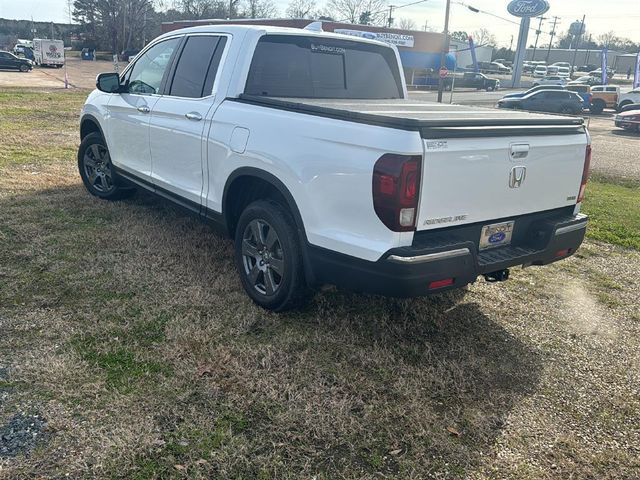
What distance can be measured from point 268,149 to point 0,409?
2.11 metres

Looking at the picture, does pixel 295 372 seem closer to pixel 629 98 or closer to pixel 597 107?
pixel 629 98

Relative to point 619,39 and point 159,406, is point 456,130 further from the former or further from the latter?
point 619,39

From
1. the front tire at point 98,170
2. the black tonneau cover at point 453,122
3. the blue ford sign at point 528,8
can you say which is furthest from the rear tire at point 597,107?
the black tonneau cover at point 453,122

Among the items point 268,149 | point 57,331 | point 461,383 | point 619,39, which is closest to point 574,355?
point 461,383

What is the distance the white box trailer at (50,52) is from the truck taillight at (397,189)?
46416 mm

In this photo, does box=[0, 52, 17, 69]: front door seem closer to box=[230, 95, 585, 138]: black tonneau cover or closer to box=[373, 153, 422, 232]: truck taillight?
box=[230, 95, 585, 138]: black tonneau cover

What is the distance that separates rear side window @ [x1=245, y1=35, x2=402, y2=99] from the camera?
14.3 feet

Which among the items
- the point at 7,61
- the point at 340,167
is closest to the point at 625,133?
the point at 340,167

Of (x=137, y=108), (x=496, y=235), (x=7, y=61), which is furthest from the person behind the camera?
(x=7, y=61)

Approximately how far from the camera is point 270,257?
3.91 meters

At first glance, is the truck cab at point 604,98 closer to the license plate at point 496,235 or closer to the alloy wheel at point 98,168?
the alloy wheel at point 98,168

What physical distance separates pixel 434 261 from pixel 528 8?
5476 cm

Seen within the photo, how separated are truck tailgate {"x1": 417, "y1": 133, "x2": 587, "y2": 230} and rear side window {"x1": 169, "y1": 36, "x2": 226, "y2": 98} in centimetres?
218

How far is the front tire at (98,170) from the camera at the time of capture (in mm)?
6246
